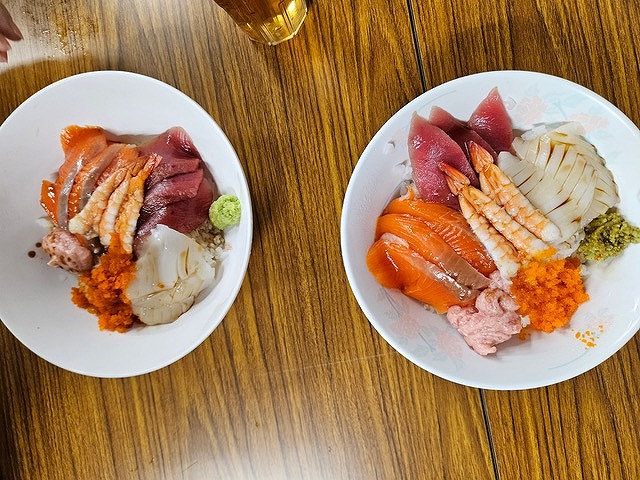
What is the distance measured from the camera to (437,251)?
123cm

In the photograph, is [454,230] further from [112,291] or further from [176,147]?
[112,291]

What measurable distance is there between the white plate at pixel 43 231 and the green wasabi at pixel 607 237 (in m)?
0.70

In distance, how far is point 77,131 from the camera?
4.35 ft

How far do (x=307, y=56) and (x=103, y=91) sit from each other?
1.46 ft

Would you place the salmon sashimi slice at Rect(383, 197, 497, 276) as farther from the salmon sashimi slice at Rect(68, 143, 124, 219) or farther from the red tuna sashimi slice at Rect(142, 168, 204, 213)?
the salmon sashimi slice at Rect(68, 143, 124, 219)

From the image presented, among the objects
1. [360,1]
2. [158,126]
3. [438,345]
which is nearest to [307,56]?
[360,1]

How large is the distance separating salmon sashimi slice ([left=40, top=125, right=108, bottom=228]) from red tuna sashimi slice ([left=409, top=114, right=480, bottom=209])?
684 mm

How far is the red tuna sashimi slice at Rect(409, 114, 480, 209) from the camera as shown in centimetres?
121

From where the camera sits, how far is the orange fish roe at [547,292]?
1.19 meters

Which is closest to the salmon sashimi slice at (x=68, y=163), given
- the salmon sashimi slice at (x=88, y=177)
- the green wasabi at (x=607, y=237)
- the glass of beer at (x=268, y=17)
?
the salmon sashimi slice at (x=88, y=177)

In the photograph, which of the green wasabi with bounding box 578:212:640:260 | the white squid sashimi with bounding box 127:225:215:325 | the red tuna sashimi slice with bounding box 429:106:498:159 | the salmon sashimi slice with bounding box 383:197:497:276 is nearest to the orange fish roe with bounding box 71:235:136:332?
the white squid sashimi with bounding box 127:225:215:325

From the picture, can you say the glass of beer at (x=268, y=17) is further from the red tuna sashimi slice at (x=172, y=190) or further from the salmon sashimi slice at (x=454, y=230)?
the salmon sashimi slice at (x=454, y=230)

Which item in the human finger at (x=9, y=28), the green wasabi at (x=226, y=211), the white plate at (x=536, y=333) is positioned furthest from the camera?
the human finger at (x=9, y=28)

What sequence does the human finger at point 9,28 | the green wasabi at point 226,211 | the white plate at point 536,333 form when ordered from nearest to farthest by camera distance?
the white plate at point 536,333 < the green wasabi at point 226,211 < the human finger at point 9,28
